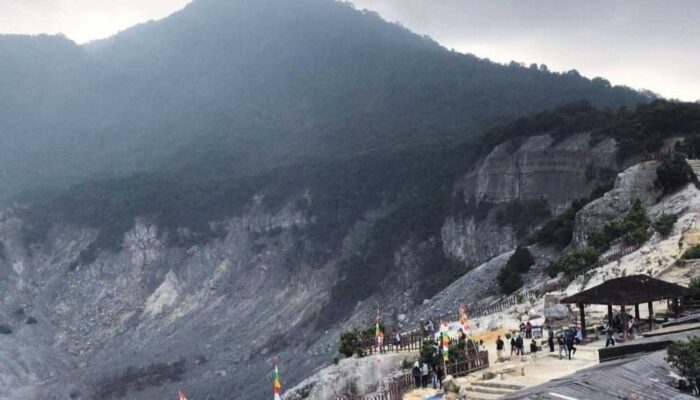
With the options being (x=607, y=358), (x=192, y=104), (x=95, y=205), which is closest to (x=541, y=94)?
(x=95, y=205)

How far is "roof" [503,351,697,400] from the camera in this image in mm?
12406

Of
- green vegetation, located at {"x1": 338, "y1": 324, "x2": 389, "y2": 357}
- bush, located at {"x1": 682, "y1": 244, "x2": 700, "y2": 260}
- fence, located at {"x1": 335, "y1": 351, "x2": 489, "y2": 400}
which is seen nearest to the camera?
A: fence, located at {"x1": 335, "y1": 351, "x2": 489, "y2": 400}

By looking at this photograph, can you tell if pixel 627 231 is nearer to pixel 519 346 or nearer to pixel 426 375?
pixel 519 346

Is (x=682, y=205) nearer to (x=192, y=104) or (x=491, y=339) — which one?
(x=491, y=339)

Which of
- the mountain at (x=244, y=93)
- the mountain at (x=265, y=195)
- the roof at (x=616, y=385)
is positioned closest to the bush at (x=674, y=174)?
the mountain at (x=265, y=195)

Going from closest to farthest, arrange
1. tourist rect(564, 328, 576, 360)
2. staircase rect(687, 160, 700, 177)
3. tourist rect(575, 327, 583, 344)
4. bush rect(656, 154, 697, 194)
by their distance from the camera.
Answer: tourist rect(564, 328, 576, 360), tourist rect(575, 327, 583, 344), bush rect(656, 154, 697, 194), staircase rect(687, 160, 700, 177)

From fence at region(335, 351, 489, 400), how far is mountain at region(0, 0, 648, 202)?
67580mm

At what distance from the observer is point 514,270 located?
45125mm

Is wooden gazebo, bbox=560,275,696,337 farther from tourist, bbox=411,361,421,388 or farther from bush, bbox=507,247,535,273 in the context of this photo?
bush, bbox=507,247,535,273

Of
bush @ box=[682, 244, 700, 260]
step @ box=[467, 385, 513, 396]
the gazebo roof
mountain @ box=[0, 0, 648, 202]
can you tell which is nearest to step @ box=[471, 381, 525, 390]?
step @ box=[467, 385, 513, 396]

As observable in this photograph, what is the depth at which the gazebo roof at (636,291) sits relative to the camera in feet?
67.5

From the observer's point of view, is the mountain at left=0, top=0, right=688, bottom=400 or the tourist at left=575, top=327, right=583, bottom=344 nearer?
the tourist at left=575, top=327, right=583, bottom=344

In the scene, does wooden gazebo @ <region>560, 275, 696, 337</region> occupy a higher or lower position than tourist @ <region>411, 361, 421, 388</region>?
higher

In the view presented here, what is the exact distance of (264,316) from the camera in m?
74.1
